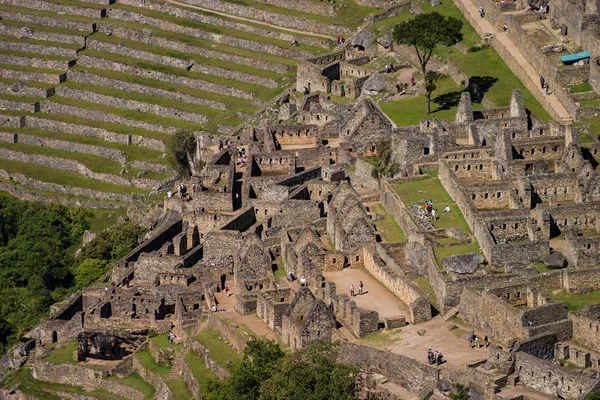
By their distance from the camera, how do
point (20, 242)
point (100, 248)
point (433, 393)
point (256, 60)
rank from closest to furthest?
point (433, 393), point (100, 248), point (20, 242), point (256, 60)

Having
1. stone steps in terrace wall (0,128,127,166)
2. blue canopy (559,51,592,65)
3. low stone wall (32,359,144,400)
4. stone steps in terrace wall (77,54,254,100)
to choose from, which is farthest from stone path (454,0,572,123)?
low stone wall (32,359,144,400)

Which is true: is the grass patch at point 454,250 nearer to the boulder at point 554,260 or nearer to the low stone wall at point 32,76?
the boulder at point 554,260

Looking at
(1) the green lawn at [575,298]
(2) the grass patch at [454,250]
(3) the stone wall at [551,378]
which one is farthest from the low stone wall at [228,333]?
(3) the stone wall at [551,378]

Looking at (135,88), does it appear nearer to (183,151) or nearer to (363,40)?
(183,151)

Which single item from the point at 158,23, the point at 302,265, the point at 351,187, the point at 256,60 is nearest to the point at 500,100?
the point at 351,187

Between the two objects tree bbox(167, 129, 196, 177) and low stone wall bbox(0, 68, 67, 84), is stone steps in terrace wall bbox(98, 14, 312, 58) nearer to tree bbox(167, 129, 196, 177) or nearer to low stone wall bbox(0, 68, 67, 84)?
low stone wall bbox(0, 68, 67, 84)

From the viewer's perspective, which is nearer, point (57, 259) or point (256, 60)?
point (57, 259)

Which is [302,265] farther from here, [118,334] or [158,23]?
[158,23]
